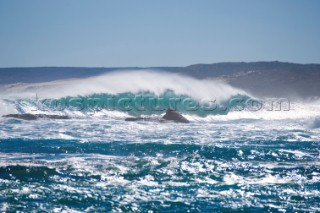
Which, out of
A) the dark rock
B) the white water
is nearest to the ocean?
the dark rock

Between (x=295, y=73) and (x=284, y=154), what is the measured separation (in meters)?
37.2

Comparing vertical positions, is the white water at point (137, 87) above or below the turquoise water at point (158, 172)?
above

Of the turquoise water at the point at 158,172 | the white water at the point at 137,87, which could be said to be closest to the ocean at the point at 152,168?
the turquoise water at the point at 158,172

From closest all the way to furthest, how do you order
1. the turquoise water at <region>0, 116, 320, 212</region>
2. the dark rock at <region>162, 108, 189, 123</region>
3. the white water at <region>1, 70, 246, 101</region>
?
1. the turquoise water at <region>0, 116, 320, 212</region>
2. the dark rock at <region>162, 108, 189, 123</region>
3. the white water at <region>1, 70, 246, 101</region>

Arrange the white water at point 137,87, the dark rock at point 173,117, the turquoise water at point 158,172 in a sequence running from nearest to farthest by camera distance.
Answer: the turquoise water at point 158,172 < the dark rock at point 173,117 < the white water at point 137,87

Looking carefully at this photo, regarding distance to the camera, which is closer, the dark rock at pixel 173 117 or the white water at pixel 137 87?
the dark rock at pixel 173 117

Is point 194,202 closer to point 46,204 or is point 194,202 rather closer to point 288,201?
point 288,201

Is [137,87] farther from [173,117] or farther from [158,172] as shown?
[158,172]

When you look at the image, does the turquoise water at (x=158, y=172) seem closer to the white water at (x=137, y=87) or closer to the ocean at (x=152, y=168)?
the ocean at (x=152, y=168)

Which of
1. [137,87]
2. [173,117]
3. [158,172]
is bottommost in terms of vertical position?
[158,172]

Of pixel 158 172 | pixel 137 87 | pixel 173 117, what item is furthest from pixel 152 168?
pixel 137 87

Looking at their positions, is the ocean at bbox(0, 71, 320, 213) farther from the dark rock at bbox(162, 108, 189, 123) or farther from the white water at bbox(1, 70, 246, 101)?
the white water at bbox(1, 70, 246, 101)

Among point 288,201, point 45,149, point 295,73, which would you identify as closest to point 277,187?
point 288,201

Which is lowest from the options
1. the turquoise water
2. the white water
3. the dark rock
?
the turquoise water
